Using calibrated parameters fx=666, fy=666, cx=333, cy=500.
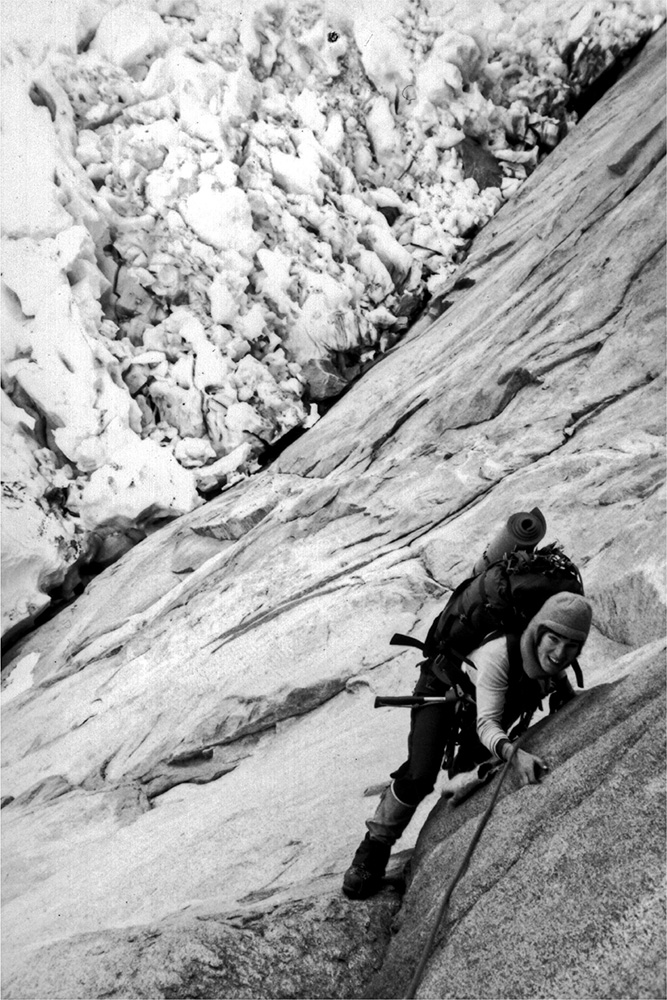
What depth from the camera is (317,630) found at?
7133 millimetres

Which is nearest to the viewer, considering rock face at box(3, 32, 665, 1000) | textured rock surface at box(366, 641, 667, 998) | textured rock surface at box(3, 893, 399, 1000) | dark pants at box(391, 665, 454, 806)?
textured rock surface at box(366, 641, 667, 998)

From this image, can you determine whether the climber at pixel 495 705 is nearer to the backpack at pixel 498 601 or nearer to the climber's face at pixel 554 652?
the climber's face at pixel 554 652

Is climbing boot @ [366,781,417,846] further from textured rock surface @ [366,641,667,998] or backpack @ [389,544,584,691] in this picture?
backpack @ [389,544,584,691]

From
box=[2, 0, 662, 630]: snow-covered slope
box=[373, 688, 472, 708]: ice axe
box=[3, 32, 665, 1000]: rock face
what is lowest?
box=[3, 32, 665, 1000]: rock face

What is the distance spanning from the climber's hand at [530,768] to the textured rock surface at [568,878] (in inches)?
1.6

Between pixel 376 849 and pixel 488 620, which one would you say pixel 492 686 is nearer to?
pixel 488 620

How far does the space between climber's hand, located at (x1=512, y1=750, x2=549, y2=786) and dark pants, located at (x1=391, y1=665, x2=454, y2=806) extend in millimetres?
490

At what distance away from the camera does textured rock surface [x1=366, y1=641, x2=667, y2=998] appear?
2.00 metres

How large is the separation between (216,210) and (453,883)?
13273 millimetres

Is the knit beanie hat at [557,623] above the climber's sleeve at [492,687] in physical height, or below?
above

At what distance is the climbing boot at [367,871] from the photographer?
298cm

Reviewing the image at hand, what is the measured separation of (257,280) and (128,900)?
1119cm

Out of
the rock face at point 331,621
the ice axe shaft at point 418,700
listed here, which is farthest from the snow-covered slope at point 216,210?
the ice axe shaft at point 418,700

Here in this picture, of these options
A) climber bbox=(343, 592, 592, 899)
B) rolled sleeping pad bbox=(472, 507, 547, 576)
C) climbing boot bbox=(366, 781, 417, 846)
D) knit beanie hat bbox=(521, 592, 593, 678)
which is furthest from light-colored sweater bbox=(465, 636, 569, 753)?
climbing boot bbox=(366, 781, 417, 846)
